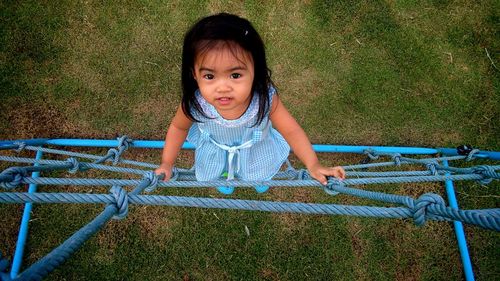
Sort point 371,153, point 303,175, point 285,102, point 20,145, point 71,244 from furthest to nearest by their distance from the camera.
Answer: point 285,102 → point 371,153 → point 20,145 → point 303,175 → point 71,244

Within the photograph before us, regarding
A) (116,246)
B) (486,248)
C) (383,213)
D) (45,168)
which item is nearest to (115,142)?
(116,246)

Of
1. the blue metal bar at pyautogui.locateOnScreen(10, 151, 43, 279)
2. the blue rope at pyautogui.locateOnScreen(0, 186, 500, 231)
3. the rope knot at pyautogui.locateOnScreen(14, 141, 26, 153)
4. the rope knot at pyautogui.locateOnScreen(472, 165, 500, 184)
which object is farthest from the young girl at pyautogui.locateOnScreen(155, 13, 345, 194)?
the blue metal bar at pyautogui.locateOnScreen(10, 151, 43, 279)

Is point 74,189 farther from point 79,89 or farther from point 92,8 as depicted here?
point 92,8

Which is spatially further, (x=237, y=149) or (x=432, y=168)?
(x=432, y=168)

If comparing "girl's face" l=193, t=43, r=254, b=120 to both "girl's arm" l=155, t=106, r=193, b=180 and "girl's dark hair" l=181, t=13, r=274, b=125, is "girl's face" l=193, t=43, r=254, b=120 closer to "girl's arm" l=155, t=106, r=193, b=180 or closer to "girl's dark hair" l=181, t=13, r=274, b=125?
"girl's dark hair" l=181, t=13, r=274, b=125

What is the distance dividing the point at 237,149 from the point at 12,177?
852 mm

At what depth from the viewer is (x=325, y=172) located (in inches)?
51.9

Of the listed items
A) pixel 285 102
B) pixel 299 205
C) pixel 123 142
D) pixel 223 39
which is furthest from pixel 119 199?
pixel 285 102

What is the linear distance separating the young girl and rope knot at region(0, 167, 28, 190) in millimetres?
484

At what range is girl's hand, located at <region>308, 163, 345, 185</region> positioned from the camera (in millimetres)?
1292

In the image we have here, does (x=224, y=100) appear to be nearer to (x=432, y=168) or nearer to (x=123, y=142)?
(x=123, y=142)

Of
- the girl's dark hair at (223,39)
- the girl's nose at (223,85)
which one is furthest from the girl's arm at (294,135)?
the girl's nose at (223,85)

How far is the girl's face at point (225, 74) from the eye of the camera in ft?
3.78

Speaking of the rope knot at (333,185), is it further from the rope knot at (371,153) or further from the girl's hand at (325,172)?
the rope knot at (371,153)
